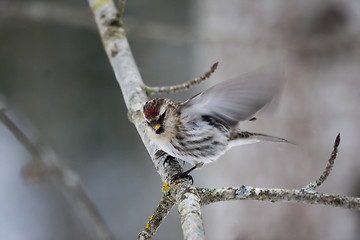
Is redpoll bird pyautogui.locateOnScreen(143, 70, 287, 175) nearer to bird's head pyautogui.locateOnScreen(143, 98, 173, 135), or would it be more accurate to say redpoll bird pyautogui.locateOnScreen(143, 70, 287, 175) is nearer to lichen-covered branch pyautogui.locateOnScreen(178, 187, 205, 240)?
bird's head pyautogui.locateOnScreen(143, 98, 173, 135)

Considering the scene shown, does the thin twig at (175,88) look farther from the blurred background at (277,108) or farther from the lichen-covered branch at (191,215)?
the lichen-covered branch at (191,215)

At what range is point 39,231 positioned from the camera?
4984mm

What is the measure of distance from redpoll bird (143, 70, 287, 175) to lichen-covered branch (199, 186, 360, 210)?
376mm

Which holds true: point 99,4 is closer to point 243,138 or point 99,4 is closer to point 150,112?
point 150,112

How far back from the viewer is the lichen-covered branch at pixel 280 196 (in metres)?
Result: 1.24

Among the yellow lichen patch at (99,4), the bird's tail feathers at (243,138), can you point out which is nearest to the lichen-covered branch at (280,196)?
the bird's tail feathers at (243,138)

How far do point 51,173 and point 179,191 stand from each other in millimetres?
1311

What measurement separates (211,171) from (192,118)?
1.55 m

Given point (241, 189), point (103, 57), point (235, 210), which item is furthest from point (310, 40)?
point (103, 57)

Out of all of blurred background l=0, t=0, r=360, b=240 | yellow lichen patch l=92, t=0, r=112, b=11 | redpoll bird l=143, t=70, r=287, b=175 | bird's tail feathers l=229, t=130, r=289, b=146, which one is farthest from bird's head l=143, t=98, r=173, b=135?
yellow lichen patch l=92, t=0, r=112, b=11

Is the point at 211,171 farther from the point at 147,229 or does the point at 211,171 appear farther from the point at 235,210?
the point at 147,229

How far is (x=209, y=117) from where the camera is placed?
6.42ft

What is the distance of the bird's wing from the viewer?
1.56m

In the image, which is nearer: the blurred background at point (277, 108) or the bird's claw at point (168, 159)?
the bird's claw at point (168, 159)
